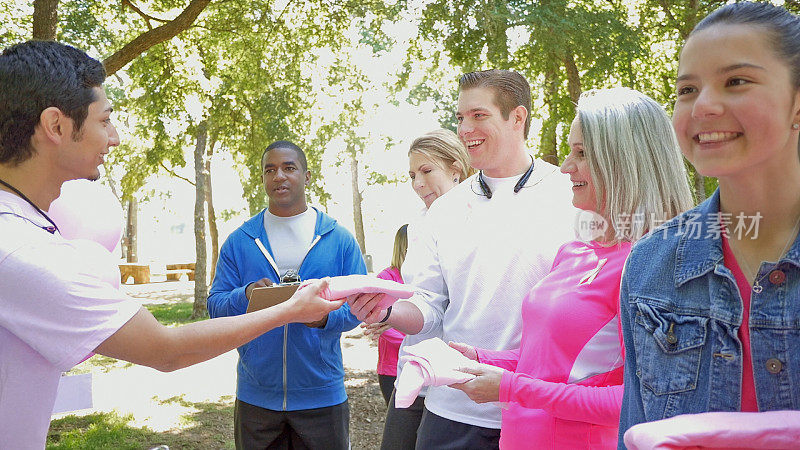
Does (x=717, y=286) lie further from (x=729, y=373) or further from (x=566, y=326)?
(x=566, y=326)

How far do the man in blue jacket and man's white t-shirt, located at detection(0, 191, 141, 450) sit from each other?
197 centimetres

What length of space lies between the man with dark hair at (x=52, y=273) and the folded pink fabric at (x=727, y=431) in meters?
1.48

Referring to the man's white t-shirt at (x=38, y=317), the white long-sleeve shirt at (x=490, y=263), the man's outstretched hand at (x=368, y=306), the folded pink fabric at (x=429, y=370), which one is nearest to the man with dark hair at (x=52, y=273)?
the man's white t-shirt at (x=38, y=317)

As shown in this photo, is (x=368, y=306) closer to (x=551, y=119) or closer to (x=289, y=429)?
(x=289, y=429)

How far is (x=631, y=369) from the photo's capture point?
1.76 metres

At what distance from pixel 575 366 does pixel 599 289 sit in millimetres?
274

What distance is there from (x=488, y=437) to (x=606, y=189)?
1200 mm

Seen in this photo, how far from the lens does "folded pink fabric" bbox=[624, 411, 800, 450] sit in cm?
132

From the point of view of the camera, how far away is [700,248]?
1625 millimetres

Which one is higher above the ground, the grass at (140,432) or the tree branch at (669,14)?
the tree branch at (669,14)

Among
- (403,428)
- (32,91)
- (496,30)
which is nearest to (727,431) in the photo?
(32,91)

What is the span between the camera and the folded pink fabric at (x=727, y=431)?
132 cm

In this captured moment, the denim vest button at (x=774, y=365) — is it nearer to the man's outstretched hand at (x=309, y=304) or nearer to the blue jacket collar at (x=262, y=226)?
the man's outstretched hand at (x=309, y=304)

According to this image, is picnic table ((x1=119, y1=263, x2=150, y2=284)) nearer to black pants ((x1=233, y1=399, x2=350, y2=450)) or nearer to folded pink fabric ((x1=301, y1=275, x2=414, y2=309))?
black pants ((x1=233, y1=399, x2=350, y2=450))
